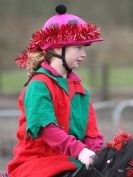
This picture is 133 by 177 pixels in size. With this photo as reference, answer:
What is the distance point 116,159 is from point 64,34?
95 cm

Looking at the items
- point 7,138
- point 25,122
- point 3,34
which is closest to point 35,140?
point 25,122

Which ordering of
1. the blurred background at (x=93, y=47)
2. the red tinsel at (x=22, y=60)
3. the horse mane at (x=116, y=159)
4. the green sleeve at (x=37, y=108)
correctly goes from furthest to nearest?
the blurred background at (x=93, y=47) < the red tinsel at (x=22, y=60) < the green sleeve at (x=37, y=108) < the horse mane at (x=116, y=159)

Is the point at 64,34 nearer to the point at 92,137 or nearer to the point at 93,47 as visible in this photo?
the point at 92,137

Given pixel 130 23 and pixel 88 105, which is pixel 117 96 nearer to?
pixel 88 105

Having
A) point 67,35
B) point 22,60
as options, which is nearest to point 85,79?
point 22,60

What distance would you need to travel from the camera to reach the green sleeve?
4.63 metres

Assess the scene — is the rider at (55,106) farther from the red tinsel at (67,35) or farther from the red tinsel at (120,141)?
the red tinsel at (120,141)

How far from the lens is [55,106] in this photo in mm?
4793

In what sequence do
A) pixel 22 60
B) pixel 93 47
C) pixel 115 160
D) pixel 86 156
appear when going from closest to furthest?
pixel 115 160, pixel 86 156, pixel 22 60, pixel 93 47

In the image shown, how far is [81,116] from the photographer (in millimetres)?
4961

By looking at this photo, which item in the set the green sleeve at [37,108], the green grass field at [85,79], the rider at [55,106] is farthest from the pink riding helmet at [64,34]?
the green grass field at [85,79]

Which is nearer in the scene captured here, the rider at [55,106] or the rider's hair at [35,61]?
the rider at [55,106]

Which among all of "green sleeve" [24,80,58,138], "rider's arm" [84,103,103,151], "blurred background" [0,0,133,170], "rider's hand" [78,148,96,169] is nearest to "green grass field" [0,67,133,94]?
"blurred background" [0,0,133,170]

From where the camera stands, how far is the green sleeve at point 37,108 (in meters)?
4.63
